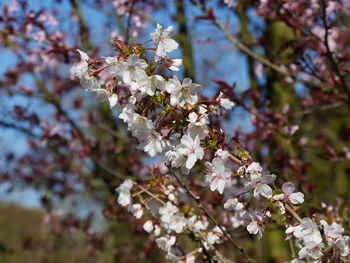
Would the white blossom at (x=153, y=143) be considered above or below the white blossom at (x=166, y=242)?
above

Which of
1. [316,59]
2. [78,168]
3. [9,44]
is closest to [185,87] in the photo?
[316,59]

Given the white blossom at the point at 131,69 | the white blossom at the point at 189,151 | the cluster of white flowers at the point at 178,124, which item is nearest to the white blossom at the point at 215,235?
the cluster of white flowers at the point at 178,124

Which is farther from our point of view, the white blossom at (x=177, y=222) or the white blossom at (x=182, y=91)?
the white blossom at (x=177, y=222)

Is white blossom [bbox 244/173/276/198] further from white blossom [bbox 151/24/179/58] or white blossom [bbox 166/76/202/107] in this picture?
white blossom [bbox 151/24/179/58]

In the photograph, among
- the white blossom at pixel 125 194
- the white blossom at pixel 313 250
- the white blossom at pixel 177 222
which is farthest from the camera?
the white blossom at pixel 125 194

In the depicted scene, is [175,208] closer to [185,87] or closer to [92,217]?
[185,87]

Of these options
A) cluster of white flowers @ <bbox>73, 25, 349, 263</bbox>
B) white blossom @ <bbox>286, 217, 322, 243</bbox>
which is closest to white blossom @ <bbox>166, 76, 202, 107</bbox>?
cluster of white flowers @ <bbox>73, 25, 349, 263</bbox>

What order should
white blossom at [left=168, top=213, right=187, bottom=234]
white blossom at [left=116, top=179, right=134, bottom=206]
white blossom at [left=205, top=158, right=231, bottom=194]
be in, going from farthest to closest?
white blossom at [left=116, top=179, right=134, bottom=206]
white blossom at [left=168, top=213, right=187, bottom=234]
white blossom at [left=205, top=158, right=231, bottom=194]

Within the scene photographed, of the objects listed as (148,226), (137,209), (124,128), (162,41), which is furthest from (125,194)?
(124,128)

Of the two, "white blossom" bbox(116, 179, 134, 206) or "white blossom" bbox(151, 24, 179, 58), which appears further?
"white blossom" bbox(116, 179, 134, 206)

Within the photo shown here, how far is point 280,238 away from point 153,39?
364cm

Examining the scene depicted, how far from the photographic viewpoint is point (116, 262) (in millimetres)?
5789

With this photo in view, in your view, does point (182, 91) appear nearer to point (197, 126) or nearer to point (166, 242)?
point (197, 126)

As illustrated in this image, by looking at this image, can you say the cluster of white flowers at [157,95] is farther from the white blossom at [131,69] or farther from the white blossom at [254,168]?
the white blossom at [254,168]
